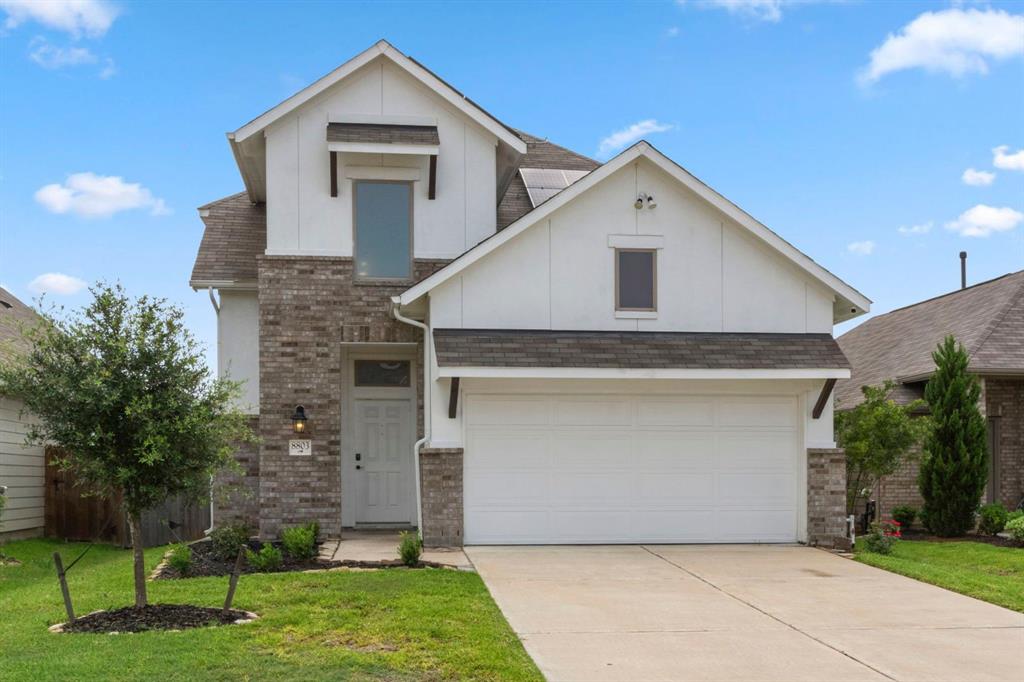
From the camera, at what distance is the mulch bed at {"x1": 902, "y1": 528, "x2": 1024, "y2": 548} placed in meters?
16.8

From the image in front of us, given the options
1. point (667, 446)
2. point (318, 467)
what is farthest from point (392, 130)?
point (667, 446)

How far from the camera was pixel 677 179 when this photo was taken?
15.4 meters

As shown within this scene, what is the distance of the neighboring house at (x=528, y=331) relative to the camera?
15062 millimetres

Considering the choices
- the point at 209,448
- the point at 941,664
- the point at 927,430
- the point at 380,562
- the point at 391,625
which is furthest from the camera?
the point at 927,430

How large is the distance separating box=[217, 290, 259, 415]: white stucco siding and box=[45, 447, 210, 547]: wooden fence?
11.4ft

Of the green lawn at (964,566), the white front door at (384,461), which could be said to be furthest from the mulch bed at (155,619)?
the green lawn at (964,566)

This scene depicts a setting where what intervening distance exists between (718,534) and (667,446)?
1.52 meters

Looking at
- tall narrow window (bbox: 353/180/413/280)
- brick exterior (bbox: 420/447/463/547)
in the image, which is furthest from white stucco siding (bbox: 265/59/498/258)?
brick exterior (bbox: 420/447/463/547)

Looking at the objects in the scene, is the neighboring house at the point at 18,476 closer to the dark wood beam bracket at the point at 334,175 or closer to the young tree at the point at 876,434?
the dark wood beam bracket at the point at 334,175

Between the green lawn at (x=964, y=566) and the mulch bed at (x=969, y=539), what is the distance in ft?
1.11

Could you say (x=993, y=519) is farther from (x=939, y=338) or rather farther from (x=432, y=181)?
(x=432, y=181)

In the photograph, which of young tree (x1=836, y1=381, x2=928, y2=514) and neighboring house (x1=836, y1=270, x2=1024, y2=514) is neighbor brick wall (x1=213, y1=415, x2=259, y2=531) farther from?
neighboring house (x1=836, y1=270, x2=1024, y2=514)

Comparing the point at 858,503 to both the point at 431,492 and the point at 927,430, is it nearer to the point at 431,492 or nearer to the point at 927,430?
the point at 927,430

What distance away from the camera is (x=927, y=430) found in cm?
1727
